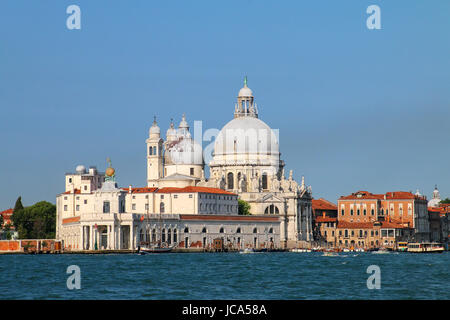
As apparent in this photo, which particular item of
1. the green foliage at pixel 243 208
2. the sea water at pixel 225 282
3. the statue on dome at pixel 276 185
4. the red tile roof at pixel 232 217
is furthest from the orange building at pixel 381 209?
the sea water at pixel 225 282

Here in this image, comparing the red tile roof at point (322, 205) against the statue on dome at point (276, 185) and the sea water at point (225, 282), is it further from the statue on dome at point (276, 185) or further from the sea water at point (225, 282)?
the sea water at point (225, 282)

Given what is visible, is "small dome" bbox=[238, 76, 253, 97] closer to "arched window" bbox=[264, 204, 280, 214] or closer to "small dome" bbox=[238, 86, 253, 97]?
"small dome" bbox=[238, 86, 253, 97]

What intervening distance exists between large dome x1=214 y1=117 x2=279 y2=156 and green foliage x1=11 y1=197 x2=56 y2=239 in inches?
835

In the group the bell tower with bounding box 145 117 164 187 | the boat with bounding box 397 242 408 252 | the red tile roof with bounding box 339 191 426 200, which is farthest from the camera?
the red tile roof with bounding box 339 191 426 200

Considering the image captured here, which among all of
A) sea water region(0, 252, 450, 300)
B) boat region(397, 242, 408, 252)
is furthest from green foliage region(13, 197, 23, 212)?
sea water region(0, 252, 450, 300)

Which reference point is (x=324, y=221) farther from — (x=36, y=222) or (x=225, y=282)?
(x=225, y=282)

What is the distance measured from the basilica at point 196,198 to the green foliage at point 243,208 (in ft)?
2.50

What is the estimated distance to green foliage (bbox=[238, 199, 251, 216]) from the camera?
406ft

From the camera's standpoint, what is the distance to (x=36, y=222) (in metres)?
121

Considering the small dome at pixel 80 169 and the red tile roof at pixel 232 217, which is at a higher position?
the small dome at pixel 80 169

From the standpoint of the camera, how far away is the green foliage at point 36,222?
120 meters

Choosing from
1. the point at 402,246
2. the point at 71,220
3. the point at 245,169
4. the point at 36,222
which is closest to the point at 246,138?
the point at 245,169
